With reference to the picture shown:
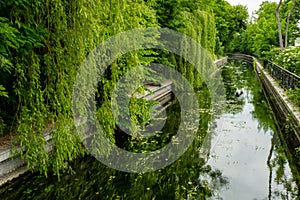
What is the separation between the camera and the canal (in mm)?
4586

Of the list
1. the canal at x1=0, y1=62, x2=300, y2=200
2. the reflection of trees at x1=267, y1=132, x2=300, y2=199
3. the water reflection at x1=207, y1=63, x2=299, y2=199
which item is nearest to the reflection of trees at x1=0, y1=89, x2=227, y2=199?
the canal at x1=0, y1=62, x2=300, y2=200

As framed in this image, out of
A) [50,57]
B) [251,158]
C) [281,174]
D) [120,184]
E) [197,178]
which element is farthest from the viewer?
[251,158]

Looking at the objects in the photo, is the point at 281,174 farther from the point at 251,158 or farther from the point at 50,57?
the point at 50,57

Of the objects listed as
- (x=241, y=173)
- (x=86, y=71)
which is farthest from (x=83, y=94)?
(x=241, y=173)

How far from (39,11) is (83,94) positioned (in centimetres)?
131

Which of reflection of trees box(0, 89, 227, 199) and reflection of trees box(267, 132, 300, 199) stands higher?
reflection of trees box(0, 89, 227, 199)

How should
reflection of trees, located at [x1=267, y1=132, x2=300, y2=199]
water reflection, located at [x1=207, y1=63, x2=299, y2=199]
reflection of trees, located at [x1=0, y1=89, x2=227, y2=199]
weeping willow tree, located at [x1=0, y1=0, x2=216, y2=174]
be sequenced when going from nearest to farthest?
weeping willow tree, located at [x1=0, y1=0, x2=216, y2=174] → reflection of trees, located at [x1=0, y1=89, x2=227, y2=199] → reflection of trees, located at [x1=267, y1=132, x2=300, y2=199] → water reflection, located at [x1=207, y1=63, x2=299, y2=199]

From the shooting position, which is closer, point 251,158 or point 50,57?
point 50,57

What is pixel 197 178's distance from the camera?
5289mm

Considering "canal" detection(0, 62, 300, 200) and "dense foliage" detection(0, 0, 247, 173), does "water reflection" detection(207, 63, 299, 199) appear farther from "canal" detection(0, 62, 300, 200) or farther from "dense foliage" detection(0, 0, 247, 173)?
"dense foliage" detection(0, 0, 247, 173)

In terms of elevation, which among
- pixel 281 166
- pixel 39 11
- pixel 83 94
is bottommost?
pixel 281 166

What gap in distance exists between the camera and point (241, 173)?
561 cm

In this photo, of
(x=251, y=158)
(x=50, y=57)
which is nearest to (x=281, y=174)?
(x=251, y=158)

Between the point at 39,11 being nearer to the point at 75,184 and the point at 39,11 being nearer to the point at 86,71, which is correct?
the point at 86,71
